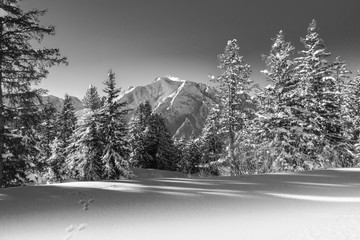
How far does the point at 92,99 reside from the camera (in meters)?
28.4

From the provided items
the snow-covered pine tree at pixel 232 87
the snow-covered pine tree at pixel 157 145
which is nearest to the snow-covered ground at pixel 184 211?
the snow-covered pine tree at pixel 232 87

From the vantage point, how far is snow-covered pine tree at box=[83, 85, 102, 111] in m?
27.8

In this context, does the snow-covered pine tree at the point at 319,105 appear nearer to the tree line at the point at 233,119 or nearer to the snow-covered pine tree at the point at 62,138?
the tree line at the point at 233,119

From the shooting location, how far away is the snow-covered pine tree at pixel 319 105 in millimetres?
17516

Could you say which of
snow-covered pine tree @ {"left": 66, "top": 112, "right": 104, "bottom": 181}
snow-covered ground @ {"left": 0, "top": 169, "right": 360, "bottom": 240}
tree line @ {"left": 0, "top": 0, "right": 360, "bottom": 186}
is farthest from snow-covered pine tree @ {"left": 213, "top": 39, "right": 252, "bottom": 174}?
snow-covered ground @ {"left": 0, "top": 169, "right": 360, "bottom": 240}

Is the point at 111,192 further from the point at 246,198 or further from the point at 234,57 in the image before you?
the point at 234,57

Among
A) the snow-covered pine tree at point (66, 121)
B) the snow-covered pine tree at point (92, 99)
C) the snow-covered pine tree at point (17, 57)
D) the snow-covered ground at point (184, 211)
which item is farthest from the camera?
the snow-covered pine tree at point (66, 121)

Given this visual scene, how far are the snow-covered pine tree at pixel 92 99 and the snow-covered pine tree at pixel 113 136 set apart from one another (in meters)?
2.00

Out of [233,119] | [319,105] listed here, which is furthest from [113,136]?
[319,105]

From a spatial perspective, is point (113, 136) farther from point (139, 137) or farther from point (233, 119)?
point (139, 137)

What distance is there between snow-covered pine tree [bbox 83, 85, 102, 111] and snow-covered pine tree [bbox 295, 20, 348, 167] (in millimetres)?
19520

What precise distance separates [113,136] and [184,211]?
72.6 feet

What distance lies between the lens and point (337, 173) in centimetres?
916

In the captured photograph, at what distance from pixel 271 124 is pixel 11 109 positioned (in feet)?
50.0
